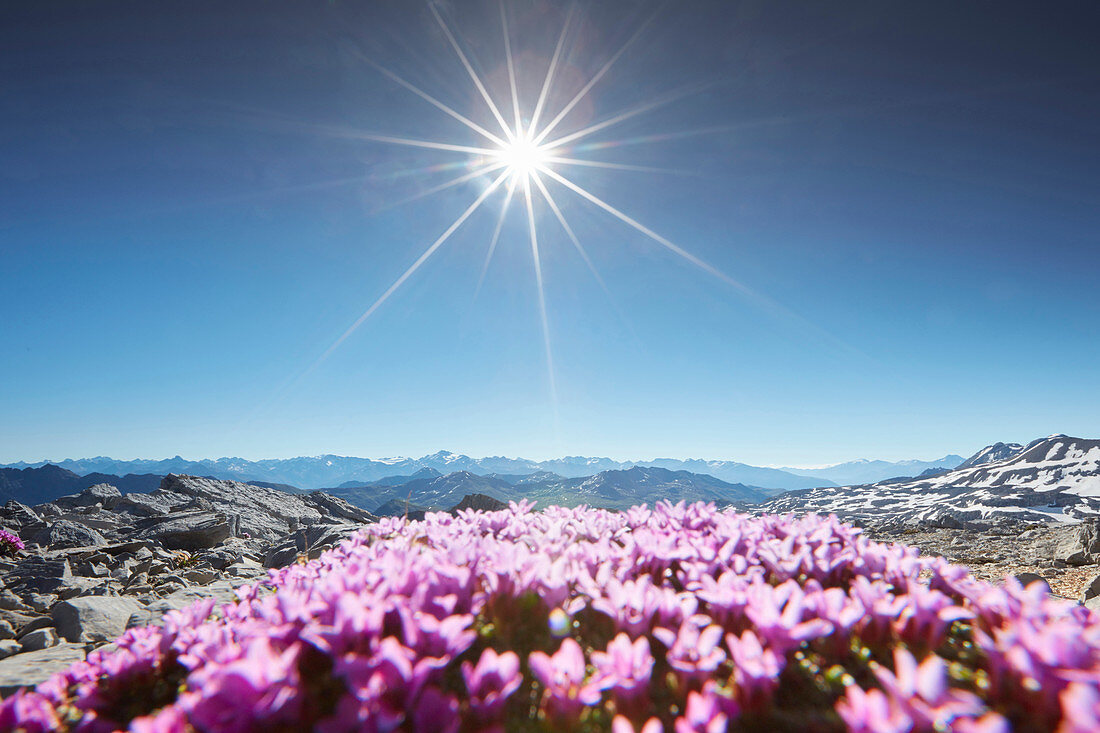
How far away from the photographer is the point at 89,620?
680cm

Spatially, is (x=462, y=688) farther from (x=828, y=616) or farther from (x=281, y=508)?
(x=281, y=508)

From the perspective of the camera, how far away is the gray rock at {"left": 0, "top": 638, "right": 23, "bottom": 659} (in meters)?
5.95

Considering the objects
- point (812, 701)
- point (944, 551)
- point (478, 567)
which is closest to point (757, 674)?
point (812, 701)

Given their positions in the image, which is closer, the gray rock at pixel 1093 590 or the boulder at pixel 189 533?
the gray rock at pixel 1093 590

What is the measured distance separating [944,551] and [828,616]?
57.8 ft

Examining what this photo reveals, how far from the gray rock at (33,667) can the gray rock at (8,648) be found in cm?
112

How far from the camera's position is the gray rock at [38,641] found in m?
6.17

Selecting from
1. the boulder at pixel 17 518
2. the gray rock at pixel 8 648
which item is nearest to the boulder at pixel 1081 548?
the gray rock at pixel 8 648

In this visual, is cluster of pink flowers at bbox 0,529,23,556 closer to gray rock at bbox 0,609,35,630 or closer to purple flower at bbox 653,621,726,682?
gray rock at bbox 0,609,35,630

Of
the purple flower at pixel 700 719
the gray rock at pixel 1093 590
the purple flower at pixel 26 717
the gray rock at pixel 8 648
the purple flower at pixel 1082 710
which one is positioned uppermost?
the purple flower at pixel 1082 710

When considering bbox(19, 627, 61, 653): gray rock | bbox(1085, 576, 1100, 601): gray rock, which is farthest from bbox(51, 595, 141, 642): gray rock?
bbox(1085, 576, 1100, 601): gray rock

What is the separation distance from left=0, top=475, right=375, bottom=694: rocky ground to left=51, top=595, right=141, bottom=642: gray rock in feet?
0.05

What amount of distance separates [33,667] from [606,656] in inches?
225

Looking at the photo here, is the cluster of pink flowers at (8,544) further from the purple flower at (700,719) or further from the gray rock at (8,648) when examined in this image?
the purple flower at (700,719)
